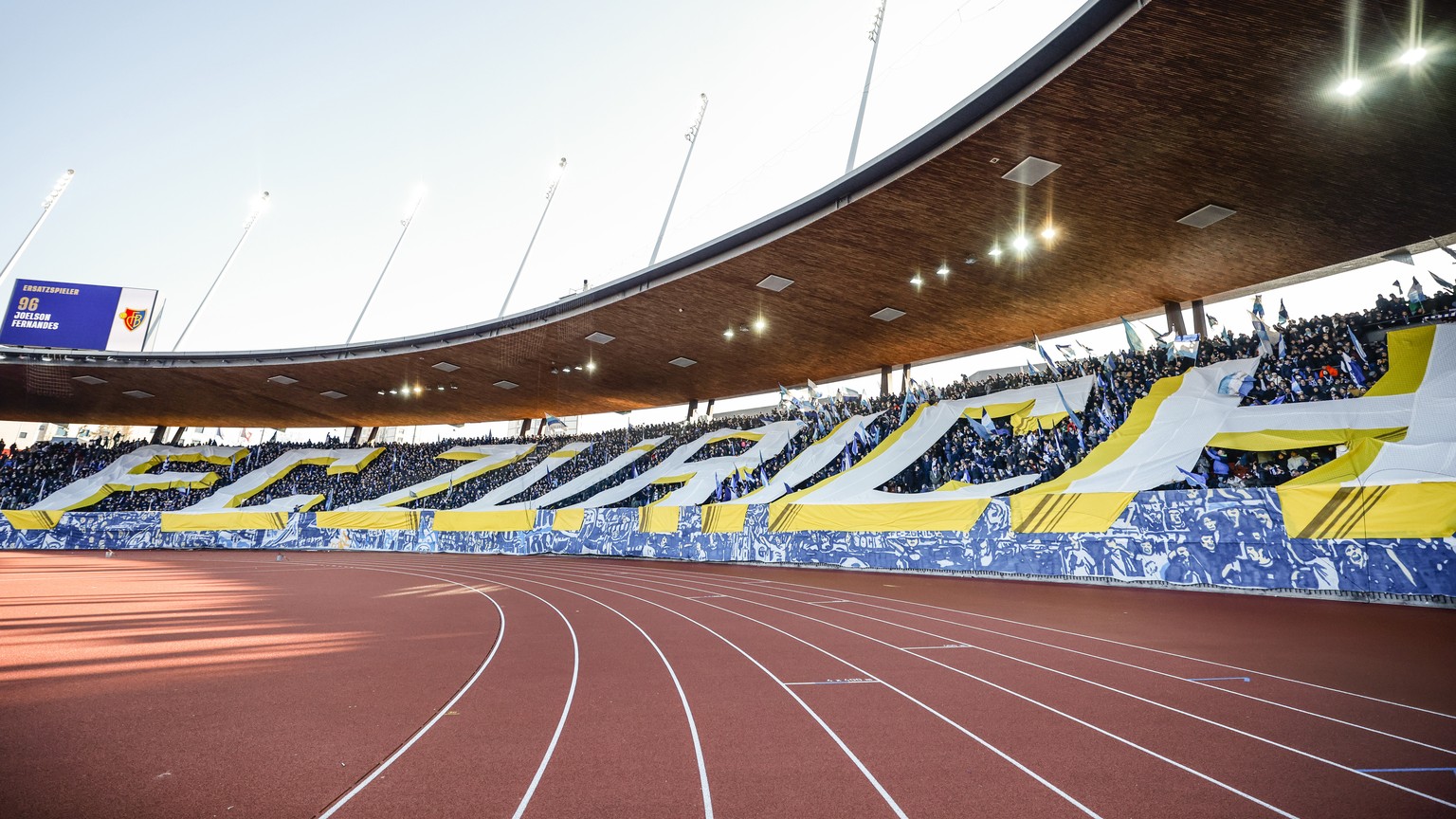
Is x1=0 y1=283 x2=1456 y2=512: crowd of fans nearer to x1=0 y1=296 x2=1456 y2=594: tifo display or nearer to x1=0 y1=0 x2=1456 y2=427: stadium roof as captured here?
x1=0 y1=296 x2=1456 y2=594: tifo display

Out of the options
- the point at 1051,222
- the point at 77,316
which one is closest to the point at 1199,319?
the point at 1051,222

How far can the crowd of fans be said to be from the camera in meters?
11.1

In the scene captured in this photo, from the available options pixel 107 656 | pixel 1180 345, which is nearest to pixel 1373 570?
pixel 1180 345

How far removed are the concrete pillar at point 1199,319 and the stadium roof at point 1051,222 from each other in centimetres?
40

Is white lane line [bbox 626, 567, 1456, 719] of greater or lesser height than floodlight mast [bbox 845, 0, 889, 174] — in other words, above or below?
below

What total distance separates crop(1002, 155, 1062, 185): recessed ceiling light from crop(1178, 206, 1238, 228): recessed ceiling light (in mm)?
3638

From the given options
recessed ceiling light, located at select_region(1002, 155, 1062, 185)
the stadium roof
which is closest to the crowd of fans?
the stadium roof

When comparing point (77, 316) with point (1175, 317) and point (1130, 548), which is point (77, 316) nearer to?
point (1130, 548)

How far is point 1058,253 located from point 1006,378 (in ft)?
15.2

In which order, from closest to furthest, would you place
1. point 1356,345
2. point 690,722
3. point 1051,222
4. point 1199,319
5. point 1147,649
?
point 690,722 → point 1147,649 → point 1356,345 → point 1051,222 → point 1199,319

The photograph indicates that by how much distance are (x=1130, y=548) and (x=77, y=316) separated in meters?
34.9

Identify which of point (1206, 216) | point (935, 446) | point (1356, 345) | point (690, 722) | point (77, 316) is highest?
point (77, 316)

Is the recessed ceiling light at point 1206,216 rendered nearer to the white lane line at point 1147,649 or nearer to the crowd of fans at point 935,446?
the crowd of fans at point 935,446

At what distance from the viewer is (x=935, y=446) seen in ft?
55.1
